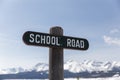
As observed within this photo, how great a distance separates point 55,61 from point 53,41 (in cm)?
37

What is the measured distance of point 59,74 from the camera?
7602mm

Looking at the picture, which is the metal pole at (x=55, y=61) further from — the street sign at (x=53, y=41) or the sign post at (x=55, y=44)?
the street sign at (x=53, y=41)

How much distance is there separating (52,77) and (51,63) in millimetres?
256

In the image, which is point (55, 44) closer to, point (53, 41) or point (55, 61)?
point (53, 41)

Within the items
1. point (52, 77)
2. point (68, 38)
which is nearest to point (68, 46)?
point (68, 38)

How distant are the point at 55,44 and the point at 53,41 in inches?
2.6

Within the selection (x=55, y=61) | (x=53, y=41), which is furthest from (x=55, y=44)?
(x=55, y=61)

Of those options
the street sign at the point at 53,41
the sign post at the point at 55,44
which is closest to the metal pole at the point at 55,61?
the sign post at the point at 55,44

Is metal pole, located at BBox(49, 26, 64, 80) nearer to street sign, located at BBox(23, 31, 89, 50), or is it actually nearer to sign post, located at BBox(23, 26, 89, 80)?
sign post, located at BBox(23, 26, 89, 80)

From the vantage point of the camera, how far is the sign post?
24.2 ft

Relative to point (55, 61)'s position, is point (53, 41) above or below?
above

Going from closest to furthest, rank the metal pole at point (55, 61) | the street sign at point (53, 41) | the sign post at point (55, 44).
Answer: the street sign at point (53, 41) < the sign post at point (55, 44) < the metal pole at point (55, 61)

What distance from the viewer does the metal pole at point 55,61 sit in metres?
7.55

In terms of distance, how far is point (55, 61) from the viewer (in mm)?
7578
